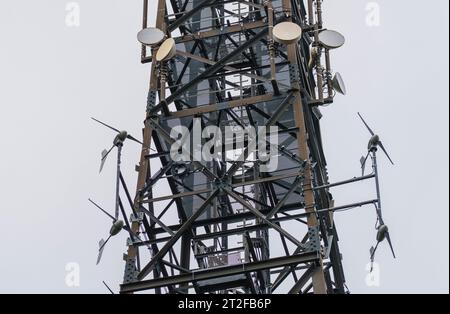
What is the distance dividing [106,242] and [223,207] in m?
4.71

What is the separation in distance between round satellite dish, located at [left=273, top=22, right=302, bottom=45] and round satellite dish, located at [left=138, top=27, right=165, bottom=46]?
A: 400 centimetres

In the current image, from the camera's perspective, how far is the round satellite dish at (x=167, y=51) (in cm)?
3194

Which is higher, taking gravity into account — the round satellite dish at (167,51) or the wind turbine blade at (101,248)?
the round satellite dish at (167,51)

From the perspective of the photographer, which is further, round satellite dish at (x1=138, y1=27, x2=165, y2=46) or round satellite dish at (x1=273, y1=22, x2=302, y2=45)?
round satellite dish at (x1=138, y1=27, x2=165, y2=46)

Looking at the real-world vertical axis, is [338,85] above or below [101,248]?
above

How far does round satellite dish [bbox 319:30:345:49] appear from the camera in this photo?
1283 inches

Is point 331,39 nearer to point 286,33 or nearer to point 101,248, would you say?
point 286,33

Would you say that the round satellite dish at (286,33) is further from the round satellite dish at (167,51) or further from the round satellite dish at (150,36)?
the round satellite dish at (150,36)

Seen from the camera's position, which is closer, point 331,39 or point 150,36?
point 331,39

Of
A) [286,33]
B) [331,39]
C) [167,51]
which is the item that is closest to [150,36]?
[167,51]

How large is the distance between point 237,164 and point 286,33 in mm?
3984

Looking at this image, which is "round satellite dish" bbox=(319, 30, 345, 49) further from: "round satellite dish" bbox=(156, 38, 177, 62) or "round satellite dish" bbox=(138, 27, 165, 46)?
"round satellite dish" bbox=(138, 27, 165, 46)

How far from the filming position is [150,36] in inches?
1303

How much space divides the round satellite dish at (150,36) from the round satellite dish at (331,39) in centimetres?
473
